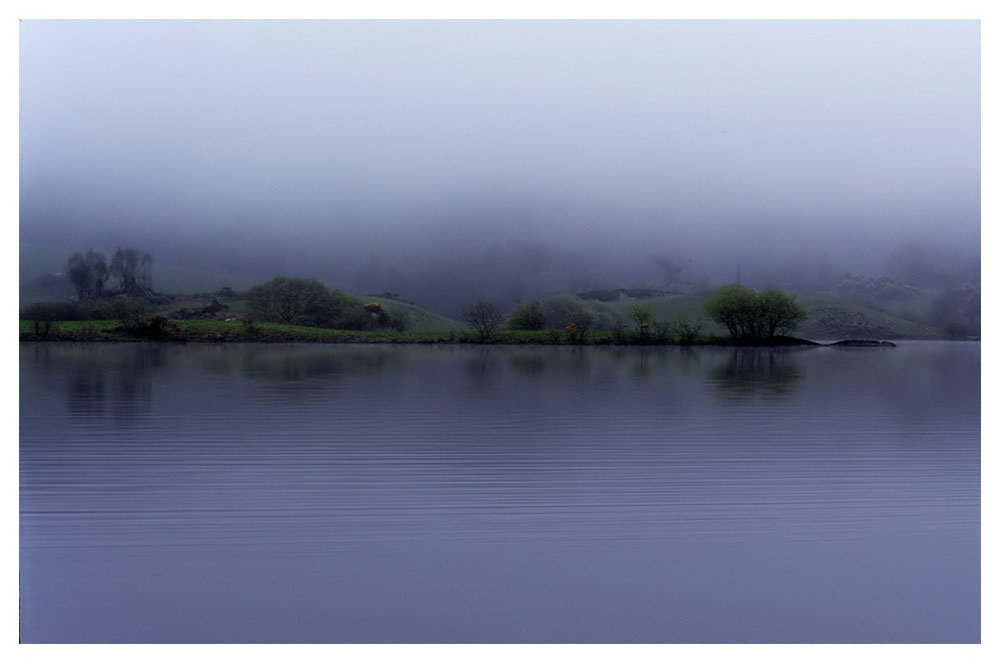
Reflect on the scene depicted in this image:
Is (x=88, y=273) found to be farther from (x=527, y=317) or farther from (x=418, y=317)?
(x=527, y=317)

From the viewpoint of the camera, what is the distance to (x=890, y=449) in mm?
7520

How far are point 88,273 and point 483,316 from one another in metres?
12.0

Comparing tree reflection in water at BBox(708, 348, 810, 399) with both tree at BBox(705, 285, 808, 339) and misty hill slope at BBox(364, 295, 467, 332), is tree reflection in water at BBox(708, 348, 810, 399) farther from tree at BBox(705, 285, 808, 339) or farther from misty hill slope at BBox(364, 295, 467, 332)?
misty hill slope at BBox(364, 295, 467, 332)

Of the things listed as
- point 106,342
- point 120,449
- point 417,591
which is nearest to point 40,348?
point 106,342

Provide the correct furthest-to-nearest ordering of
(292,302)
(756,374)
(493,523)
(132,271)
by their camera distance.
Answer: (292,302) < (132,271) < (756,374) < (493,523)

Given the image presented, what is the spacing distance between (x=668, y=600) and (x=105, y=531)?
3315 mm

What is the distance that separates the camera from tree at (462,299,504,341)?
24375 mm

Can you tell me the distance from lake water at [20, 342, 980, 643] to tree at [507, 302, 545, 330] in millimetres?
15019

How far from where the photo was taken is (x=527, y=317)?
25297 mm

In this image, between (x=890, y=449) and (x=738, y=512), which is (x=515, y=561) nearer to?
(x=738, y=512)

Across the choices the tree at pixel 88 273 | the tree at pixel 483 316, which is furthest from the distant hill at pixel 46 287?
the tree at pixel 483 316

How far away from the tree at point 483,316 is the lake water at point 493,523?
14.4m

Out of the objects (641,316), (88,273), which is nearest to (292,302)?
(88,273)

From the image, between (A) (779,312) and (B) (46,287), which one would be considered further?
(A) (779,312)
